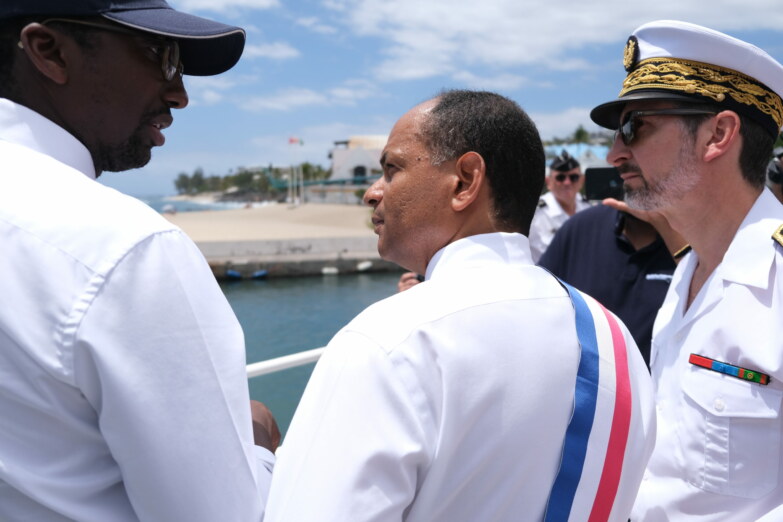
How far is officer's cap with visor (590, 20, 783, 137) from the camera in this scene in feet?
5.74

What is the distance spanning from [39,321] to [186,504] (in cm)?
33

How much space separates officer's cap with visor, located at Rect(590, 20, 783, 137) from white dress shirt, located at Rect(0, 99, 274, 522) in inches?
56.4

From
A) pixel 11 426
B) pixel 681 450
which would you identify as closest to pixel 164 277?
pixel 11 426

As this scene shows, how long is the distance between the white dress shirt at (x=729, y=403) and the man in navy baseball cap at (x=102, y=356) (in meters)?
1.16

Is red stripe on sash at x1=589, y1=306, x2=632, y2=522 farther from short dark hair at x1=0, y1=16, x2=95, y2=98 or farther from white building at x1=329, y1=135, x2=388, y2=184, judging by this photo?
white building at x1=329, y1=135, x2=388, y2=184

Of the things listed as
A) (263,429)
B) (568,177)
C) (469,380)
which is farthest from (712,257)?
(568,177)

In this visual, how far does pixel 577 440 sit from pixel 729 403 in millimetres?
675

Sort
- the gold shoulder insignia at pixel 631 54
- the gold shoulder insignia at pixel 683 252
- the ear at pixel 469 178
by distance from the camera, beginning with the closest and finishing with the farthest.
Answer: the ear at pixel 469 178
the gold shoulder insignia at pixel 631 54
the gold shoulder insignia at pixel 683 252

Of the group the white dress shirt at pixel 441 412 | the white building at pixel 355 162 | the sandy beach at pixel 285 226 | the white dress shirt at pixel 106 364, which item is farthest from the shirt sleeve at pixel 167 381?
the white building at pixel 355 162

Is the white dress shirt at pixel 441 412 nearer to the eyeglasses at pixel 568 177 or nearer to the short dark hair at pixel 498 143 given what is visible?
the short dark hair at pixel 498 143

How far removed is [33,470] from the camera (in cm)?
89

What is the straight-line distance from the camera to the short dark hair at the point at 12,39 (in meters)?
1.04

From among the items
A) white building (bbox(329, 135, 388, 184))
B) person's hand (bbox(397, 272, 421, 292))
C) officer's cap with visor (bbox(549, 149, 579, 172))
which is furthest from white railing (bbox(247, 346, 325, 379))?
white building (bbox(329, 135, 388, 184))

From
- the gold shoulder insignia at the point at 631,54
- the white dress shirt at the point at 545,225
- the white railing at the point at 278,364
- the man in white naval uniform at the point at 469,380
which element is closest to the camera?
the man in white naval uniform at the point at 469,380
